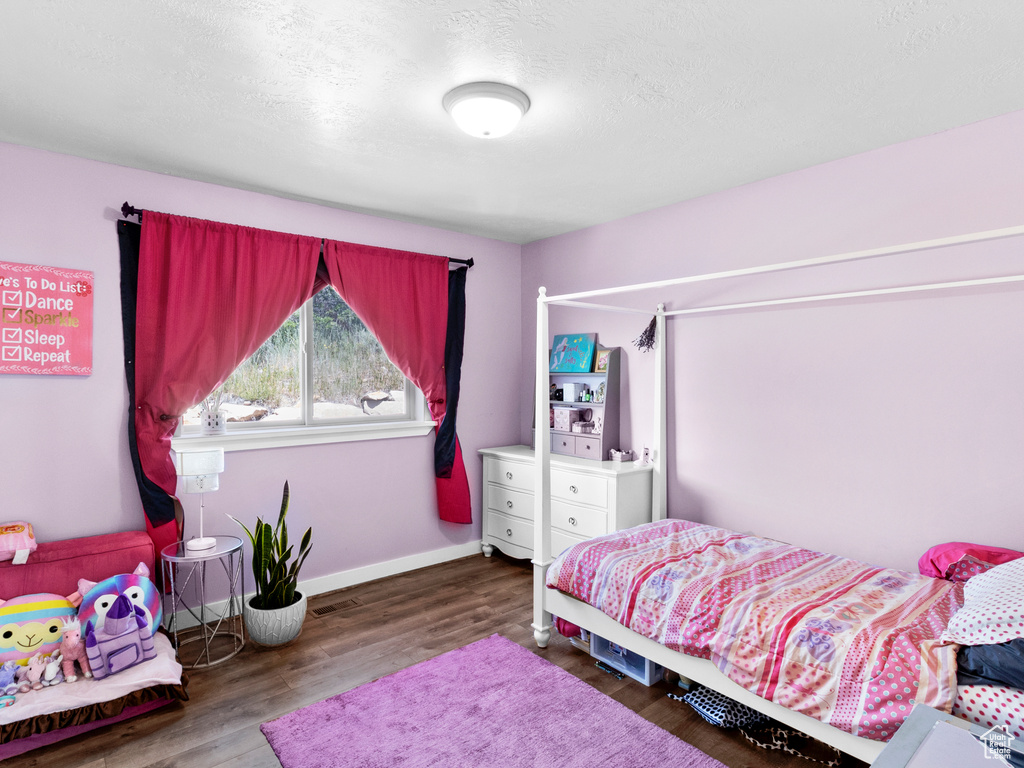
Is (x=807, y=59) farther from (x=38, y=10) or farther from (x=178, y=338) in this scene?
(x=178, y=338)

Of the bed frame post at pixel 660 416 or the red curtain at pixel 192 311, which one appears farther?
the bed frame post at pixel 660 416

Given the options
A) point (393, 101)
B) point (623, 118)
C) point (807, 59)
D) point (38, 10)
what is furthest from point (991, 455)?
point (38, 10)

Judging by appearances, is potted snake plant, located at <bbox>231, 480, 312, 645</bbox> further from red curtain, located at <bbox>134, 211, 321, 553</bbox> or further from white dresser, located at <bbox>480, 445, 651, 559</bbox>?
white dresser, located at <bbox>480, 445, 651, 559</bbox>

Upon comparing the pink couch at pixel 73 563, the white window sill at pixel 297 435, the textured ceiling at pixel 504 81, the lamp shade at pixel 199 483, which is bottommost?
the pink couch at pixel 73 563

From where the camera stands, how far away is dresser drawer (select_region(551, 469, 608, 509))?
3.44 m

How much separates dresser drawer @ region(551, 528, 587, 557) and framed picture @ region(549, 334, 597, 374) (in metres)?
1.14

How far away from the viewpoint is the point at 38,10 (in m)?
→ 1.67

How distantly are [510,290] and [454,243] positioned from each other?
629mm

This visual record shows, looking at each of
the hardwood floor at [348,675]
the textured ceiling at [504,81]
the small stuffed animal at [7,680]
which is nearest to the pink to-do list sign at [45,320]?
the textured ceiling at [504,81]

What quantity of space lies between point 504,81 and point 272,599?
2720 mm

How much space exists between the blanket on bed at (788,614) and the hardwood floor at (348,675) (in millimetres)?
341

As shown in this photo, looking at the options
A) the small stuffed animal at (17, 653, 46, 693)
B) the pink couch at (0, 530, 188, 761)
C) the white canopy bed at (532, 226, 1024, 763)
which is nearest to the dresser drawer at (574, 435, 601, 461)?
the white canopy bed at (532, 226, 1024, 763)

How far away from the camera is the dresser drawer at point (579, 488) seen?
11.3ft

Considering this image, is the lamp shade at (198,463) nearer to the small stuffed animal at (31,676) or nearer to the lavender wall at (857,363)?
the small stuffed animal at (31,676)
